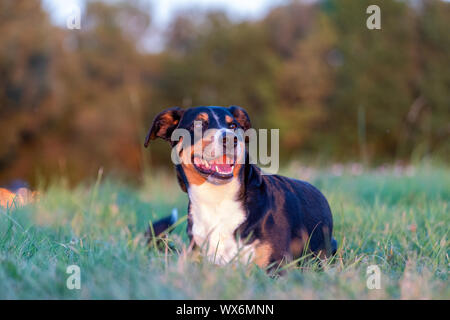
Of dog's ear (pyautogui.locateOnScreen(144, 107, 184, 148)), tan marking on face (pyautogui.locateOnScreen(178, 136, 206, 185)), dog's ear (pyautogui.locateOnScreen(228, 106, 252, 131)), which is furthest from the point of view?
dog's ear (pyautogui.locateOnScreen(228, 106, 252, 131))

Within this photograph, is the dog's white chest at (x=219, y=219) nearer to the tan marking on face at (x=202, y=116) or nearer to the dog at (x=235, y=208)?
the dog at (x=235, y=208)

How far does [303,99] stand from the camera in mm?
27484

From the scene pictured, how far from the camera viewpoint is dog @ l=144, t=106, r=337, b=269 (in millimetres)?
3611

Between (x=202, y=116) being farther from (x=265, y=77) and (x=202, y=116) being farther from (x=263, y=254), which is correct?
(x=265, y=77)

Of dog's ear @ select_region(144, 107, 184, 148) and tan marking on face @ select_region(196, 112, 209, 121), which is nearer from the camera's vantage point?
tan marking on face @ select_region(196, 112, 209, 121)

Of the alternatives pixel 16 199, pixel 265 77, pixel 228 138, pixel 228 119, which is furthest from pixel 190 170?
pixel 265 77

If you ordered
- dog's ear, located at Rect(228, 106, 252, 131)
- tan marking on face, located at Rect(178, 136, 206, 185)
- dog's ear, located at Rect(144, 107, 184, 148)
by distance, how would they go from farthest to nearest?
dog's ear, located at Rect(228, 106, 252, 131) < dog's ear, located at Rect(144, 107, 184, 148) < tan marking on face, located at Rect(178, 136, 206, 185)

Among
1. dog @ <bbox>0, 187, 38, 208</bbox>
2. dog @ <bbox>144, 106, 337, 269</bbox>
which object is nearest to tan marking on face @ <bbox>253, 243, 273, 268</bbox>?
dog @ <bbox>144, 106, 337, 269</bbox>

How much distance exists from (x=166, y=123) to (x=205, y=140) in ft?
1.97

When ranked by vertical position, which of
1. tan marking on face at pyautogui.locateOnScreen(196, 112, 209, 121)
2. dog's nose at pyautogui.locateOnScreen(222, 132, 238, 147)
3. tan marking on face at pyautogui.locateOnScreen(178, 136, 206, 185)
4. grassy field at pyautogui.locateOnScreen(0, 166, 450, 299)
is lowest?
grassy field at pyautogui.locateOnScreen(0, 166, 450, 299)

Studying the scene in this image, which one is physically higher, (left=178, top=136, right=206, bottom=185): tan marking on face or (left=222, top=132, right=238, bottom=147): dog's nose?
(left=222, top=132, right=238, bottom=147): dog's nose

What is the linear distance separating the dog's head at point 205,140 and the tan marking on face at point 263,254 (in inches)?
20.9

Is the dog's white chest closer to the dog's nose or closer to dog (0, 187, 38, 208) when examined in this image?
the dog's nose
